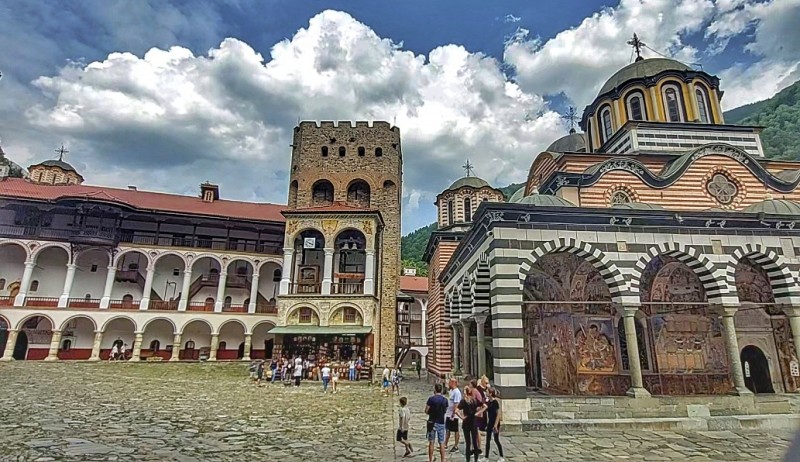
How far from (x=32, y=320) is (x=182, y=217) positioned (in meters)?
10.2

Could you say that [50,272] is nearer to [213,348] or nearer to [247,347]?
[213,348]

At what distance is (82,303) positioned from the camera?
26.8m

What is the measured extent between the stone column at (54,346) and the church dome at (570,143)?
2979 cm

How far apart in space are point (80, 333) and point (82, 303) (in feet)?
6.88

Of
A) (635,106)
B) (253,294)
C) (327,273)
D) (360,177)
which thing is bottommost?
(253,294)

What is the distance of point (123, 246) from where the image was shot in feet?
91.6

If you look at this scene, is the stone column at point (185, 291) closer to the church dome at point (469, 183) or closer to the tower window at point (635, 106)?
the church dome at point (469, 183)

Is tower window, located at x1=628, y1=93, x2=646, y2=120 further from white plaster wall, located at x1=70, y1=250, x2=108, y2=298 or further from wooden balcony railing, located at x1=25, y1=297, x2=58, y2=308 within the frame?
wooden balcony railing, located at x1=25, y1=297, x2=58, y2=308

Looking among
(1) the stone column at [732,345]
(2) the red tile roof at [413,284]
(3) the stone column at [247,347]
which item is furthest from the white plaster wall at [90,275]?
(1) the stone column at [732,345]

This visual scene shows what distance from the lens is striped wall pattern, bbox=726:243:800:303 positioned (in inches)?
402

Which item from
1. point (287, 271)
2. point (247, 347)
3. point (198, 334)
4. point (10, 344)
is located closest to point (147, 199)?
point (198, 334)

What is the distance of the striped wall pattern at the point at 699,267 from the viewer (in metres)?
10.1

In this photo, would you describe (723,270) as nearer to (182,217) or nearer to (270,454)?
(270,454)

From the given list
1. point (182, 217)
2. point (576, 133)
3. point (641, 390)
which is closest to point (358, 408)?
point (641, 390)
